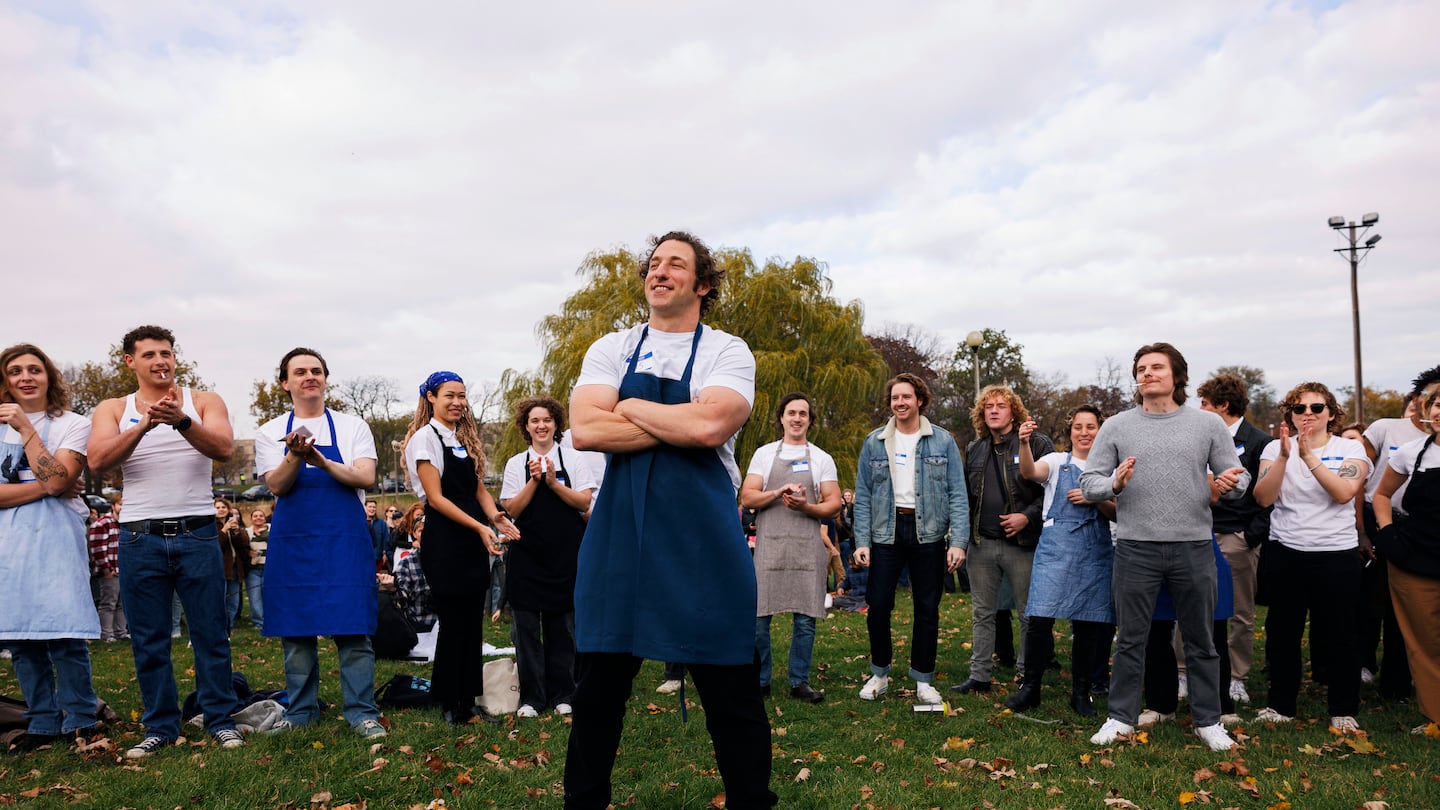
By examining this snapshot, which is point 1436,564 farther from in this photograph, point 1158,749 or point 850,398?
point 850,398

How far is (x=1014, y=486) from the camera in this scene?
23.9 ft

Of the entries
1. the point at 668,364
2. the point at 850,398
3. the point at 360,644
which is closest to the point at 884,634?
the point at 360,644

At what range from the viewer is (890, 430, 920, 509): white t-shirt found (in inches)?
283

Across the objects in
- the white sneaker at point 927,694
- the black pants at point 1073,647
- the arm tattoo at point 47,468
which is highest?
the arm tattoo at point 47,468

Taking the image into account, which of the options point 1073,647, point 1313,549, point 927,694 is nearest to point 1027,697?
point 1073,647

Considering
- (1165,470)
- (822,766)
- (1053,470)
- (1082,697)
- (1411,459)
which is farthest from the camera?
(1053,470)

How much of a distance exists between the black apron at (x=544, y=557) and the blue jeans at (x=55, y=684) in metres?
2.67

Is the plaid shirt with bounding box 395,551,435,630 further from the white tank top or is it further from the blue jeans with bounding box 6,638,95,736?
the white tank top

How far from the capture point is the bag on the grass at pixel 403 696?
6.77 m

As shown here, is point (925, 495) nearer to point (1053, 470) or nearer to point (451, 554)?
point (1053, 470)

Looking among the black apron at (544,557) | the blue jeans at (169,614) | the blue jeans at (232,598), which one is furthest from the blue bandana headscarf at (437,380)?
the blue jeans at (232,598)

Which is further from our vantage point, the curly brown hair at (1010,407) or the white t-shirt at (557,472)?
the curly brown hair at (1010,407)

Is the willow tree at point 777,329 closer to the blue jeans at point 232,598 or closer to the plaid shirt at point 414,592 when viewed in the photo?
the blue jeans at point 232,598

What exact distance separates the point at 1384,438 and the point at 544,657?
21.9ft
